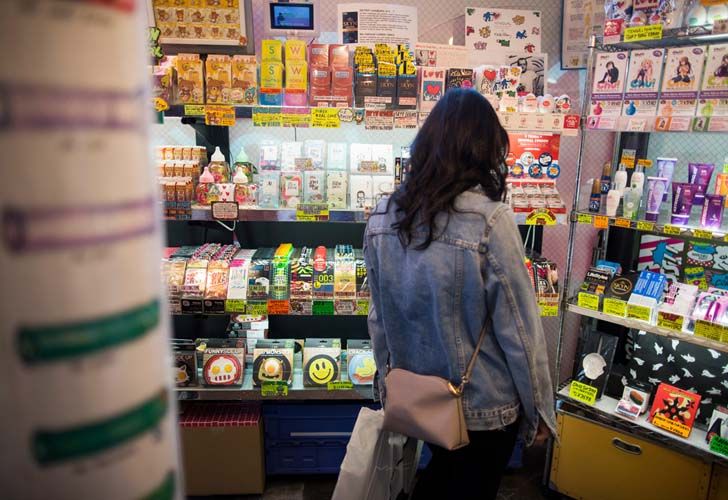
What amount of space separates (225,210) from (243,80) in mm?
636

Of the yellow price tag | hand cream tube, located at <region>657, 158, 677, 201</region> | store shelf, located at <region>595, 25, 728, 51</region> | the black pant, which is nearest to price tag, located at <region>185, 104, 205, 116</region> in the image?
the black pant

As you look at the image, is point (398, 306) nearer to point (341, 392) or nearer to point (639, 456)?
point (341, 392)

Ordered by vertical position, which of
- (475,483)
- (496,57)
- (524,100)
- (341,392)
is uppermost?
(496,57)

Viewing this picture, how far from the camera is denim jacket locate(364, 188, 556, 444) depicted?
151cm

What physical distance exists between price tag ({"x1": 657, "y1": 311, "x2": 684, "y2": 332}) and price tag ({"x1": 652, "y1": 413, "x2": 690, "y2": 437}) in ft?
1.57

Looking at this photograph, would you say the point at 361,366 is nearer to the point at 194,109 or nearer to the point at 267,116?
the point at 267,116

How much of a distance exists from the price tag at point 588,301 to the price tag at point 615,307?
0.04m

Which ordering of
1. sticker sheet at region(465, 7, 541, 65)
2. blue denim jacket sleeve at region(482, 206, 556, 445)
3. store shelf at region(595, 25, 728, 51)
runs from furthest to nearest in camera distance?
sticker sheet at region(465, 7, 541, 65) < store shelf at region(595, 25, 728, 51) < blue denim jacket sleeve at region(482, 206, 556, 445)

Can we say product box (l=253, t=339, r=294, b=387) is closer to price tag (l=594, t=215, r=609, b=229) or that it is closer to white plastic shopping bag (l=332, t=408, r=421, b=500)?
white plastic shopping bag (l=332, t=408, r=421, b=500)

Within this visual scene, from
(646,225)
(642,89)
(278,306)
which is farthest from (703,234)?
(278,306)

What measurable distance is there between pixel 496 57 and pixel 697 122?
1.11 meters

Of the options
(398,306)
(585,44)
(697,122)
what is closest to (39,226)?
(398,306)

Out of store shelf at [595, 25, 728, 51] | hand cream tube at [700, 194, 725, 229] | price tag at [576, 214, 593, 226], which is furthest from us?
price tag at [576, 214, 593, 226]

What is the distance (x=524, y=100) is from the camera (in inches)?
98.6
